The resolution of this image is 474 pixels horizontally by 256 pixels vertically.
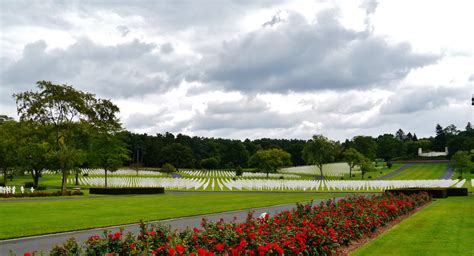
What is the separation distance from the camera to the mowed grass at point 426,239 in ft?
41.8

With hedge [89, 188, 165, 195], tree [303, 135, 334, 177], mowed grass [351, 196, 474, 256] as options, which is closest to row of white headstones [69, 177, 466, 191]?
hedge [89, 188, 165, 195]

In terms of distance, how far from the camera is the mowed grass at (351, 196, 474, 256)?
12.7 m

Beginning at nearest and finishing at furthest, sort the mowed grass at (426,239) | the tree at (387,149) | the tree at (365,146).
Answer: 1. the mowed grass at (426,239)
2. the tree at (365,146)
3. the tree at (387,149)

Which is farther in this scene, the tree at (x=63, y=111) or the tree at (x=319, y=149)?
the tree at (x=319, y=149)

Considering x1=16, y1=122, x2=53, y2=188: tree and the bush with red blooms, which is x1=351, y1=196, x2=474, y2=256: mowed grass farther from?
x1=16, y1=122, x2=53, y2=188: tree

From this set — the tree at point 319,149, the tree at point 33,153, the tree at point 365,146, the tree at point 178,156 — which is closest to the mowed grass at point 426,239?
the tree at point 33,153

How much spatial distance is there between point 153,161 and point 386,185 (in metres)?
109

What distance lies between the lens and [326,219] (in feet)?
46.3

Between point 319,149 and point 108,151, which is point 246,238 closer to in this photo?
point 108,151

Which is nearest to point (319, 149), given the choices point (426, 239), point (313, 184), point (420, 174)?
point (420, 174)

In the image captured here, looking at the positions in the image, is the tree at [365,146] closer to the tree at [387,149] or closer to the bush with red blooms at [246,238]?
the tree at [387,149]

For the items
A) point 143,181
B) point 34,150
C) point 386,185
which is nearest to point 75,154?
point 34,150

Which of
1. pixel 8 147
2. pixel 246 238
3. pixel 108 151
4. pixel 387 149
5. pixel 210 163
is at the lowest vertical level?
pixel 246 238

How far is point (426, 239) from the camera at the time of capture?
49.0 feet
